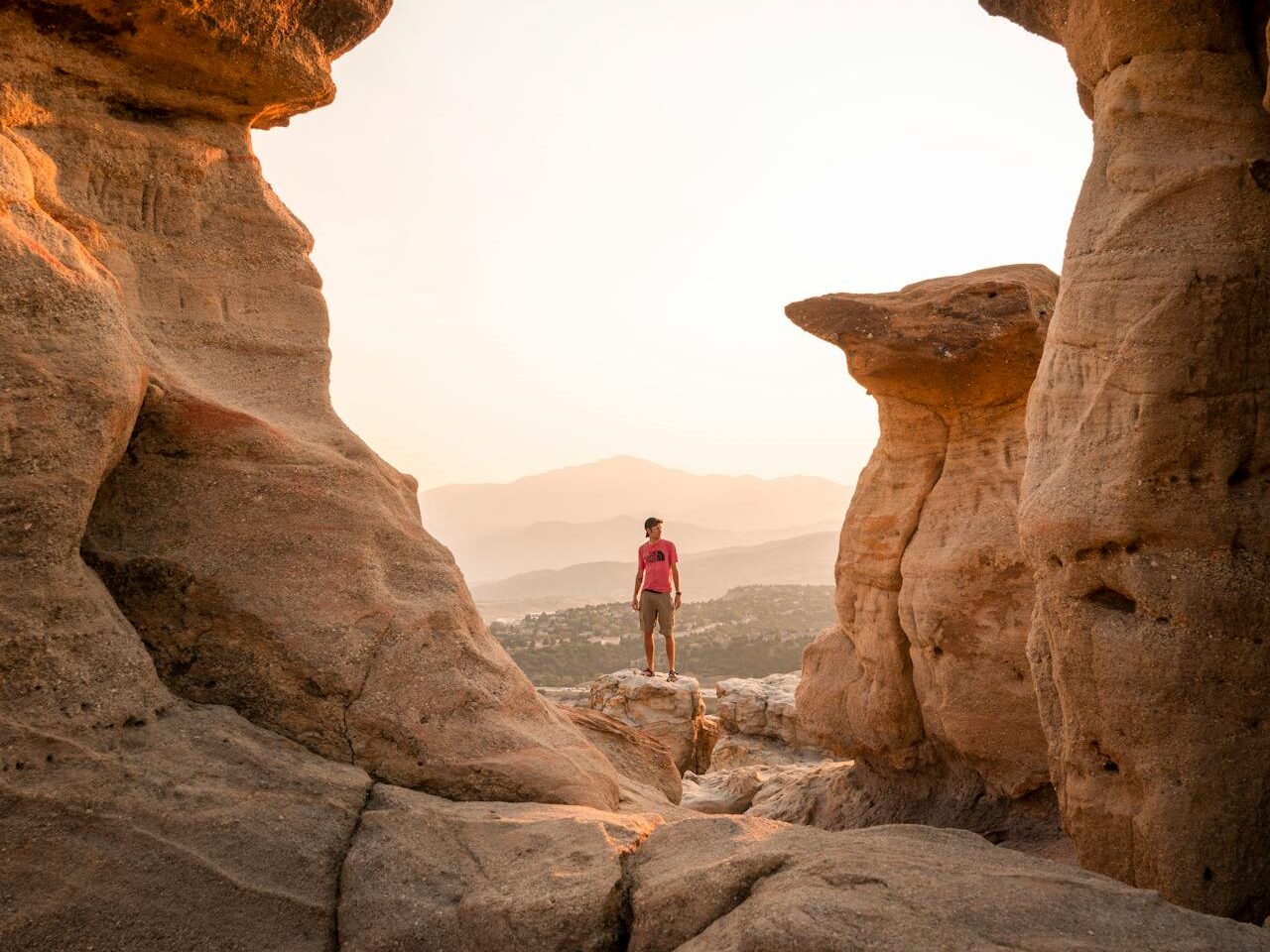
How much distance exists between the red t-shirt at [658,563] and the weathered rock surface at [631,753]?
4376 mm

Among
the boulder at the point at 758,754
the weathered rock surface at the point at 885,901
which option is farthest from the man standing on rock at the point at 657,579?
the weathered rock surface at the point at 885,901

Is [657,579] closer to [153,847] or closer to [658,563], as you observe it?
[658,563]

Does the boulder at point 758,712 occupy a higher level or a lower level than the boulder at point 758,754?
higher

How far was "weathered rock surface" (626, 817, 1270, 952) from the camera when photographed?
2.60 meters

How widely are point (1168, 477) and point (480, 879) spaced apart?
11.0 feet

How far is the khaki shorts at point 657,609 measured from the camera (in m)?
10.8

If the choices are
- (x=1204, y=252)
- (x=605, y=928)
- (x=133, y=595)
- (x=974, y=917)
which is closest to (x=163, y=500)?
(x=133, y=595)

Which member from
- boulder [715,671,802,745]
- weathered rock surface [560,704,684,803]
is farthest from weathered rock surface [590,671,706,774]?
weathered rock surface [560,704,684,803]

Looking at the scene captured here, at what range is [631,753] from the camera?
6016mm

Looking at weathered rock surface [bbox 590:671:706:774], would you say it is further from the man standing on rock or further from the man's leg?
the man standing on rock

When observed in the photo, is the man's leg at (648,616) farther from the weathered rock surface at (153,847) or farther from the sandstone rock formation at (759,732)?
the weathered rock surface at (153,847)

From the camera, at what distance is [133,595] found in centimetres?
395

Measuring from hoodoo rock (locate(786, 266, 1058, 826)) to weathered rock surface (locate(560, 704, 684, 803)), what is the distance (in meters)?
2.45

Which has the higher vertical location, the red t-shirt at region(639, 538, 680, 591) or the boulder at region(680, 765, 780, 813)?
the red t-shirt at region(639, 538, 680, 591)
